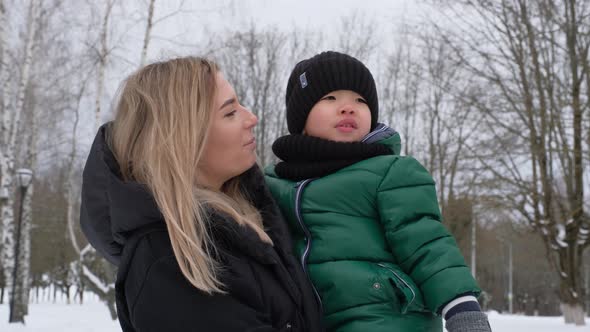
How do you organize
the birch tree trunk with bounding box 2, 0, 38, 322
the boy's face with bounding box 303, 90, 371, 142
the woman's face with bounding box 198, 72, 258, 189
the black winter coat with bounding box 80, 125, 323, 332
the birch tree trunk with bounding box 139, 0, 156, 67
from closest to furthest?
the black winter coat with bounding box 80, 125, 323, 332 → the woman's face with bounding box 198, 72, 258, 189 → the boy's face with bounding box 303, 90, 371, 142 → the birch tree trunk with bounding box 139, 0, 156, 67 → the birch tree trunk with bounding box 2, 0, 38, 322

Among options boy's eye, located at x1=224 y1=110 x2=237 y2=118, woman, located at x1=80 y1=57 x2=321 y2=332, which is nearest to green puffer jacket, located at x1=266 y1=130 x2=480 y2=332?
woman, located at x1=80 y1=57 x2=321 y2=332

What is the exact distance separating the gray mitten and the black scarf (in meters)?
0.72

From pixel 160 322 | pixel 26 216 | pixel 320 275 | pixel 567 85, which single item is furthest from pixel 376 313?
pixel 26 216

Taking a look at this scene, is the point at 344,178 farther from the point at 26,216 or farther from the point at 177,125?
the point at 26,216

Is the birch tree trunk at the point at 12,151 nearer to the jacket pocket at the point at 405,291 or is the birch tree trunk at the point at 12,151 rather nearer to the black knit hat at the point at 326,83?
the black knit hat at the point at 326,83

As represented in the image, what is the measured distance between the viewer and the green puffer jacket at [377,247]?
6.21 feet

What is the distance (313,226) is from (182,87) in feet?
2.37

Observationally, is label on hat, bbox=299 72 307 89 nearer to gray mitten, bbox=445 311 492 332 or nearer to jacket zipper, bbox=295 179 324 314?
jacket zipper, bbox=295 179 324 314

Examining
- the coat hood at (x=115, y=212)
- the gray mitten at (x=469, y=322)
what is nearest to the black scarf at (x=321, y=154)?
the coat hood at (x=115, y=212)

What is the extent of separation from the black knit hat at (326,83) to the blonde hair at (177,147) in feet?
2.14

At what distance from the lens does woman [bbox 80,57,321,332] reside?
146 centimetres

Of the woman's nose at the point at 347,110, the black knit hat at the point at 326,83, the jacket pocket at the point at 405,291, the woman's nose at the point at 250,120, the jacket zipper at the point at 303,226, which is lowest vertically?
the jacket pocket at the point at 405,291

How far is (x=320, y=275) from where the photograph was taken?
200 cm

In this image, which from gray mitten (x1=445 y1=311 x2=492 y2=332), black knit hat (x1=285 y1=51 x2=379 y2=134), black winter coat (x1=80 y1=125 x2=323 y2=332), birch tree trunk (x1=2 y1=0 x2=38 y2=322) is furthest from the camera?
birch tree trunk (x1=2 y1=0 x2=38 y2=322)
